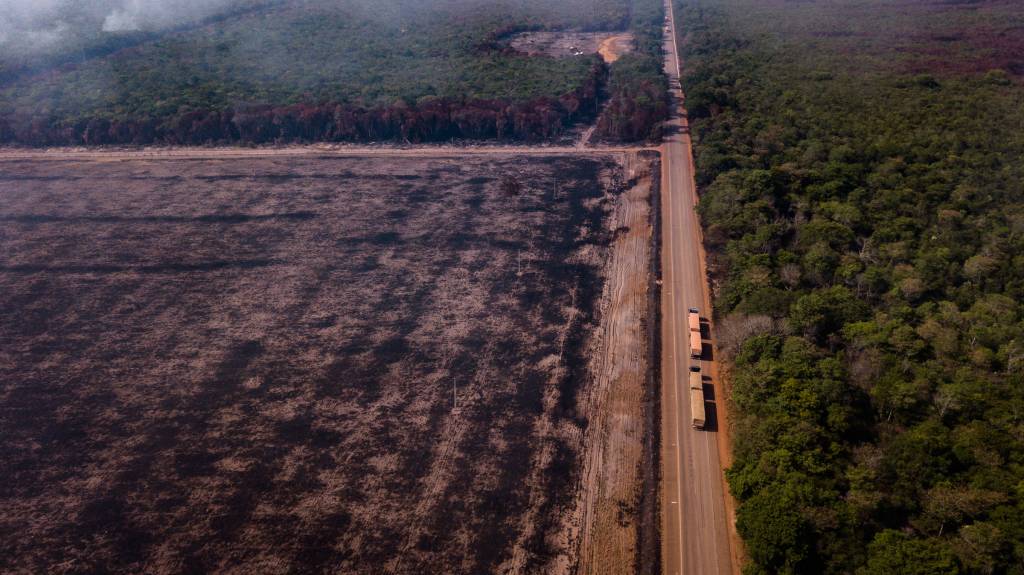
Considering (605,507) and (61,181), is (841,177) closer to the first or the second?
(605,507)

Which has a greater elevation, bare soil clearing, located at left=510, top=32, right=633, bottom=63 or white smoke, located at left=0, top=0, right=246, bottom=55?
white smoke, located at left=0, top=0, right=246, bottom=55

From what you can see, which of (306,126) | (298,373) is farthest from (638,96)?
(298,373)

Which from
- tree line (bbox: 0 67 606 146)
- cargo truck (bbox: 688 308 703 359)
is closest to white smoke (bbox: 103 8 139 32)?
tree line (bbox: 0 67 606 146)

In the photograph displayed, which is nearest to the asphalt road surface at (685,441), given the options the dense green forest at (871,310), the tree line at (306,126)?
the dense green forest at (871,310)

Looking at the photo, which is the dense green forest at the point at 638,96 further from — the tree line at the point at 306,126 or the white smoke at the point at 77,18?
the white smoke at the point at 77,18

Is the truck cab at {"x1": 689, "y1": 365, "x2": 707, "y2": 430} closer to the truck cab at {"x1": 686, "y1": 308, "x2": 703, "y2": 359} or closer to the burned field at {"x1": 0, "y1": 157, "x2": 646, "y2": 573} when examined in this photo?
the truck cab at {"x1": 686, "y1": 308, "x2": 703, "y2": 359}

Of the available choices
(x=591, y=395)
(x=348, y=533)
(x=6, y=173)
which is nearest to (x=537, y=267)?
(x=591, y=395)

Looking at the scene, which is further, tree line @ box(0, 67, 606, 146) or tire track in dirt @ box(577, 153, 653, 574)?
tree line @ box(0, 67, 606, 146)
